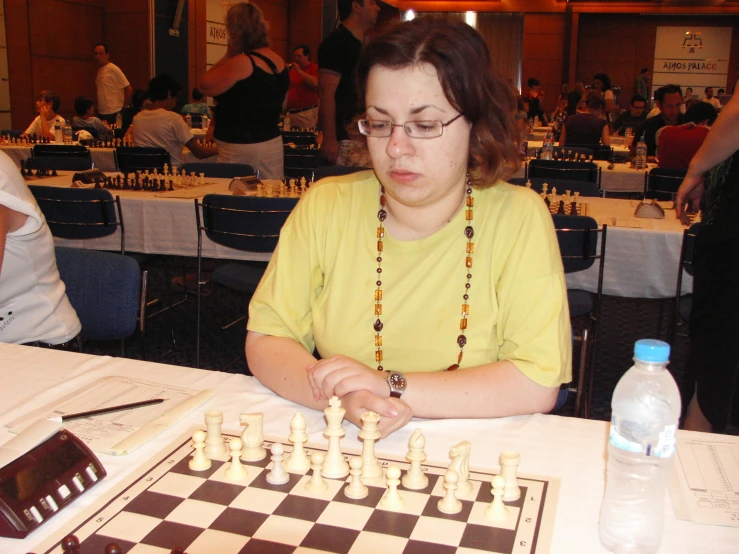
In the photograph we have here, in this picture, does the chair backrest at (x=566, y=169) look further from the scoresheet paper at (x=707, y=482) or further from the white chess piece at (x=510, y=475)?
the white chess piece at (x=510, y=475)

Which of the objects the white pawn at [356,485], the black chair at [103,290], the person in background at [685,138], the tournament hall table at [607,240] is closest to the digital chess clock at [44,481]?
the white pawn at [356,485]

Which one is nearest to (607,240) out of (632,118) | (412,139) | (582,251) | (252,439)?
(582,251)

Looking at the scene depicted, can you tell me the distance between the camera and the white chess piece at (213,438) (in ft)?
3.98

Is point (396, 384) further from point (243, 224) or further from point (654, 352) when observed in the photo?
point (243, 224)

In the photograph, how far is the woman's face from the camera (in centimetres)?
143

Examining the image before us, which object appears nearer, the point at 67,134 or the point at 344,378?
the point at 344,378

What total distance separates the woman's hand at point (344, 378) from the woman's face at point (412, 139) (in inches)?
13.9

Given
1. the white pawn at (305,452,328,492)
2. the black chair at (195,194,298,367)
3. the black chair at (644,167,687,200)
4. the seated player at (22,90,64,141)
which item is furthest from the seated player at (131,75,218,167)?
the white pawn at (305,452,328,492)

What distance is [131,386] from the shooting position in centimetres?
148

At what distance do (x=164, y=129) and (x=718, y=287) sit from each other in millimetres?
4503

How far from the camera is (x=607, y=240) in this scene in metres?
3.30

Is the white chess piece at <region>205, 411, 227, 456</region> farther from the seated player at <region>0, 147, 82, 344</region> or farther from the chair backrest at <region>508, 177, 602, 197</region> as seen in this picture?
the chair backrest at <region>508, 177, 602, 197</region>

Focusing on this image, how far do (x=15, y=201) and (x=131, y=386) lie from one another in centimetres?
64

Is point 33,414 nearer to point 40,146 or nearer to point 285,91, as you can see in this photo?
point 285,91
